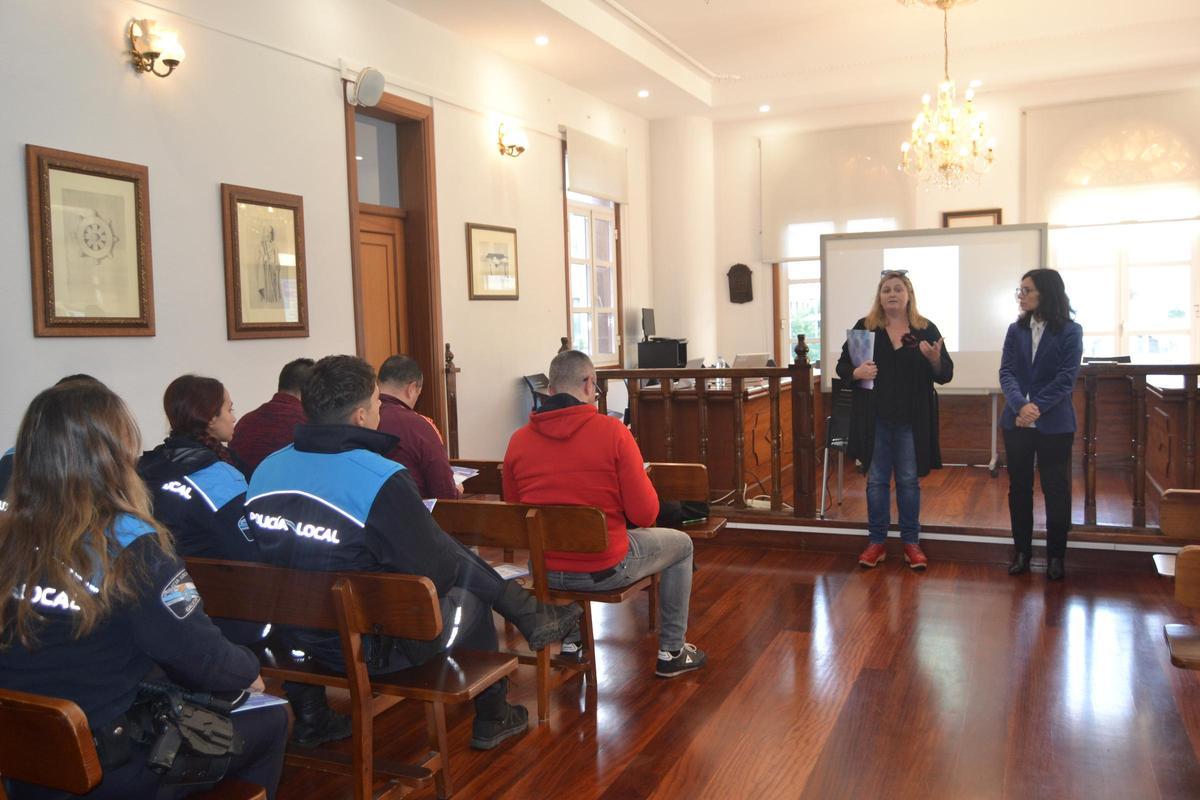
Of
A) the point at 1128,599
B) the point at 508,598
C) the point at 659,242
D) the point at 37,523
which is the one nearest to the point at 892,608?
Result: the point at 1128,599

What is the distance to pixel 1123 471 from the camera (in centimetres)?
733

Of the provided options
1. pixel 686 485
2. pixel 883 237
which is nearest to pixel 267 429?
pixel 686 485

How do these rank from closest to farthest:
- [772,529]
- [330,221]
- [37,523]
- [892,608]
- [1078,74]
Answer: [37,523] < [892,608] < [772,529] < [330,221] < [1078,74]

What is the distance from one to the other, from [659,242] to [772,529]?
225 inches

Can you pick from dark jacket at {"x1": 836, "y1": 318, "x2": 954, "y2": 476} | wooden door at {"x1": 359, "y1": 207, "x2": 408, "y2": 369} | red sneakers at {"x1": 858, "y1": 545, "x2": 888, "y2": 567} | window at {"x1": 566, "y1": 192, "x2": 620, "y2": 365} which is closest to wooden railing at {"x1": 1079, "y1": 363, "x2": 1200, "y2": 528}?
dark jacket at {"x1": 836, "y1": 318, "x2": 954, "y2": 476}

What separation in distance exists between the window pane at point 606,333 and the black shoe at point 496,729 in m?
6.85

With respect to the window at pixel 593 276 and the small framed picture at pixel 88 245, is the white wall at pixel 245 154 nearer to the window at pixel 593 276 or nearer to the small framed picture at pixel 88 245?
the small framed picture at pixel 88 245

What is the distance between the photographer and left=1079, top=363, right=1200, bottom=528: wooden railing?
466 cm

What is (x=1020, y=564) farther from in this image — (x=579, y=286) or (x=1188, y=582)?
(x=579, y=286)

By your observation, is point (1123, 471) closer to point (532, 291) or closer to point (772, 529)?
point (772, 529)

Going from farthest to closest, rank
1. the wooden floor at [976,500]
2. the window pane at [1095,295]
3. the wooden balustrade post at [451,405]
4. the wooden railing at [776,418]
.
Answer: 1. the window pane at [1095,295]
2. the wooden balustrade post at [451,405]
3. the wooden floor at [976,500]
4. the wooden railing at [776,418]

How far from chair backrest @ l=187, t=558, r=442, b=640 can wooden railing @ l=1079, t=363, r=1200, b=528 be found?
3747mm

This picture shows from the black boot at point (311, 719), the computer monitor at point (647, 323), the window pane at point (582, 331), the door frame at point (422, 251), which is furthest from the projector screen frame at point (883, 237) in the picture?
the black boot at point (311, 719)

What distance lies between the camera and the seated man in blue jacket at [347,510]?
244 cm
